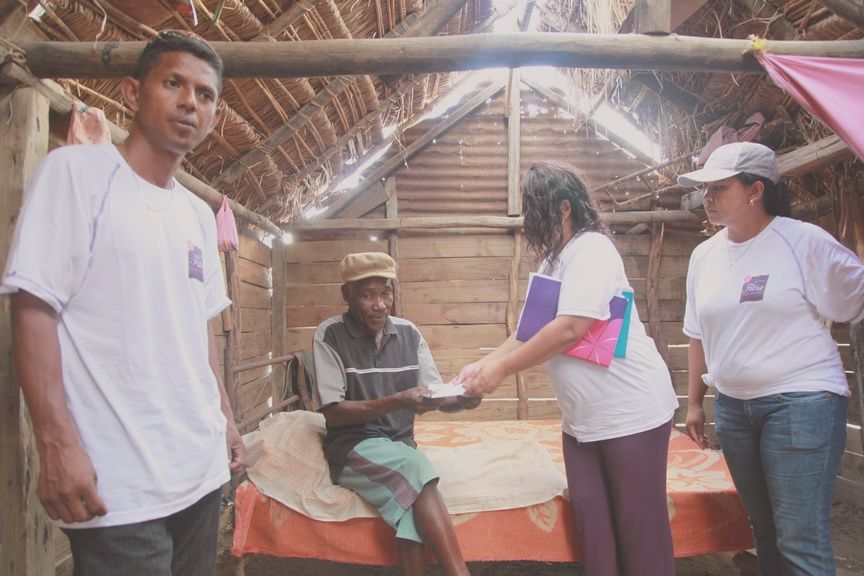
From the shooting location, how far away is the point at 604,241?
→ 1973 millimetres

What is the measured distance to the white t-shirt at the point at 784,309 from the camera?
191cm

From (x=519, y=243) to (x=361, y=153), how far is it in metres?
1.95

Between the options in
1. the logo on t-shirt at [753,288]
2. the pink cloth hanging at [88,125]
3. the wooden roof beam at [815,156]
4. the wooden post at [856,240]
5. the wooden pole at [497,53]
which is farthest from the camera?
the wooden post at [856,240]

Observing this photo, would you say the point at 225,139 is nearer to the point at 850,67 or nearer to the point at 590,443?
the point at 590,443

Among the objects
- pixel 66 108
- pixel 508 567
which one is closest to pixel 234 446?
pixel 66 108

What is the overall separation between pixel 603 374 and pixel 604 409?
12 centimetres

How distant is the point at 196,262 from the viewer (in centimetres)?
139

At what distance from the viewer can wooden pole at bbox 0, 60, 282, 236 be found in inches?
81.4

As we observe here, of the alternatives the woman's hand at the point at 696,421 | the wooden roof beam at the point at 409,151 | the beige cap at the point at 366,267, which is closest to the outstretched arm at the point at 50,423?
the beige cap at the point at 366,267

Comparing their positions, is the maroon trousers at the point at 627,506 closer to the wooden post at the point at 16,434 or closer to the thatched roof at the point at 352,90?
the wooden post at the point at 16,434

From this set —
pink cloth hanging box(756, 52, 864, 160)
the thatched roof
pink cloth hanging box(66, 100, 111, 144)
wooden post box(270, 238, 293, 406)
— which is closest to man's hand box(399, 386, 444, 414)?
pink cloth hanging box(66, 100, 111, 144)

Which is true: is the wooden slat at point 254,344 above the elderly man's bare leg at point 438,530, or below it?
above

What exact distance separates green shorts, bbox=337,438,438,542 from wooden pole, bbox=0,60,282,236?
1883mm

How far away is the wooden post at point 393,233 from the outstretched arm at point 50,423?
4730 millimetres
